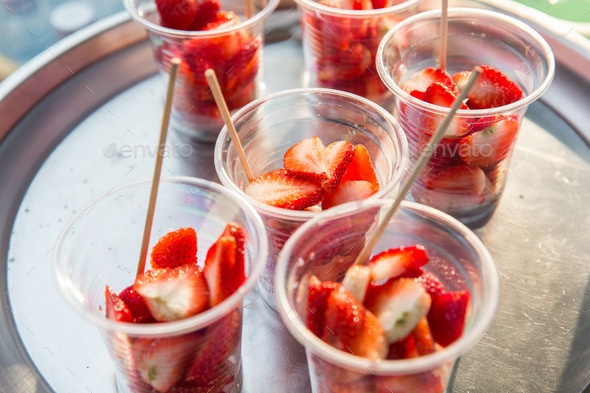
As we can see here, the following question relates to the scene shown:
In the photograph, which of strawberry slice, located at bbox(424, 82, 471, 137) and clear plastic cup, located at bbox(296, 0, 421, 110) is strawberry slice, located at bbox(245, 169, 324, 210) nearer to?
strawberry slice, located at bbox(424, 82, 471, 137)

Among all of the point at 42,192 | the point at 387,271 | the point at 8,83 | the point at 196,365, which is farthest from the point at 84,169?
the point at 387,271

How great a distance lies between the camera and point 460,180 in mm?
1146

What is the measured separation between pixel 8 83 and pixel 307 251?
2.86 feet

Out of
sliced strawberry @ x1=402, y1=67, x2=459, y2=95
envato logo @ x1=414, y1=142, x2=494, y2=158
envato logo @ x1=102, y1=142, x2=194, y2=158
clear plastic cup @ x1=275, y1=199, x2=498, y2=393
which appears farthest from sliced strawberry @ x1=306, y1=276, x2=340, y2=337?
envato logo @ x1=102, y1=142, x2=194, y2=158

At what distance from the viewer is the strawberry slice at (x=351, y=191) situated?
0.97 m

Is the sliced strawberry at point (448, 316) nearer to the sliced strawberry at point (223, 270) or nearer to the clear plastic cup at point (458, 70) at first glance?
→ the sliced strawberry at point (223, 270)

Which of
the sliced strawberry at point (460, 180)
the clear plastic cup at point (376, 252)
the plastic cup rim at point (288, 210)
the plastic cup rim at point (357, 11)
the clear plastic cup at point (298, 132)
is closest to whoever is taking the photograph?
the clear plastic cup at point (376, 252)

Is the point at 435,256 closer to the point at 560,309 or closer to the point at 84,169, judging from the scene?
the point at 560,309

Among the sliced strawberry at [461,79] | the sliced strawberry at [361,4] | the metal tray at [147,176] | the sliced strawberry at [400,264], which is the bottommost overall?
the metal tray at [147,176]

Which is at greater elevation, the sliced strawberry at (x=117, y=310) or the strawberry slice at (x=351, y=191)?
the sliced strawberry at (x=117, y=310)

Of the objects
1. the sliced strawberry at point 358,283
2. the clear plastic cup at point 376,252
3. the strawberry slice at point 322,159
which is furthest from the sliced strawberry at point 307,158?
the sliced strawberry at point 358,283

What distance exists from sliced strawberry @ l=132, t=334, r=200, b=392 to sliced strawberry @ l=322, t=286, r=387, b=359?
0.17m

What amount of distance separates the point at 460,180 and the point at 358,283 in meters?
0.42

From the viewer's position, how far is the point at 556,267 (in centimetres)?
111
